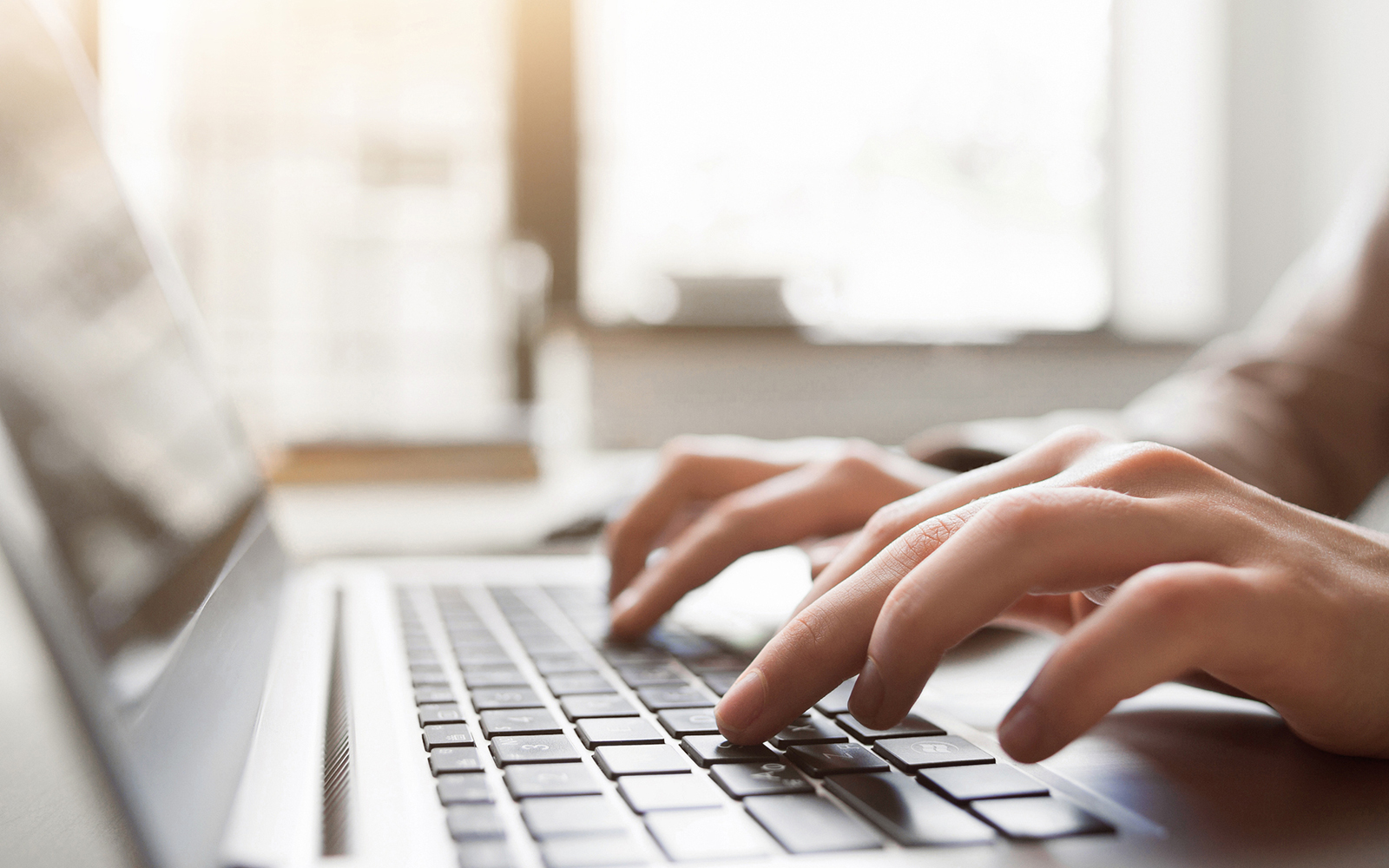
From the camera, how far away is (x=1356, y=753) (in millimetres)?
313

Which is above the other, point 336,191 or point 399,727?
point 336,191

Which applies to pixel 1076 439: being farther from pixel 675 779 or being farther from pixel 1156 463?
pixel 675 779

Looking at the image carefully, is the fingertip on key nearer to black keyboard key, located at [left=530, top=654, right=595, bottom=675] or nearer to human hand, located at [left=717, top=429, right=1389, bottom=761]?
human hand, located at [left=717, top=429, right=1389, bottom=761]

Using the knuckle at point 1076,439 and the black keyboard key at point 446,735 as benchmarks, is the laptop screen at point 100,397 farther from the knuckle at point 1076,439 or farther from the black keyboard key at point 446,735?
the knuckle at point 1076,439

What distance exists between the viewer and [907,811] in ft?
0.82

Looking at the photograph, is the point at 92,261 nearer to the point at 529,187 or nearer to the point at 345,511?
the point at 345,511

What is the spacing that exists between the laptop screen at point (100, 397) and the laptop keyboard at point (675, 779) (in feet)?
0.29

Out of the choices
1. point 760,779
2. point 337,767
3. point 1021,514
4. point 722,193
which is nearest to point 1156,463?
point 1021,514

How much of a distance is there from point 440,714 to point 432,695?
0.10 ft

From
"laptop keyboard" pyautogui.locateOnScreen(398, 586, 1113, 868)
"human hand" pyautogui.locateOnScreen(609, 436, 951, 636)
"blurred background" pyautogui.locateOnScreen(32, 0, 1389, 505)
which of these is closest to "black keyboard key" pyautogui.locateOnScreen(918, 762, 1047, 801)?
"laptop keyboard" pyautogui.locateOnScreen(398, 586, 1113, 868)

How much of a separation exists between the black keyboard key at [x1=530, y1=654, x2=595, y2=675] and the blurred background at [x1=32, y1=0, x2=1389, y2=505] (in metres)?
1.23

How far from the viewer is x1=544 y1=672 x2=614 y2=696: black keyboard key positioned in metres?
0.38

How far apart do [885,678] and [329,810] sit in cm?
16

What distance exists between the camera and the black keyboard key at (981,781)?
26 cm
